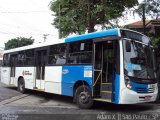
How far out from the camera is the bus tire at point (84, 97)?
11766mm

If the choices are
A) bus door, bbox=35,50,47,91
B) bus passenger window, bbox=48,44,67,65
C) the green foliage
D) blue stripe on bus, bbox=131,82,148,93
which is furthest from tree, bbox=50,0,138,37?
blue stripe on bus, bbox=131,82,148,93

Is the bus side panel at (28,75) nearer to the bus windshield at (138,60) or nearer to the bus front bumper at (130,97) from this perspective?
the bus windshield at (138,60)

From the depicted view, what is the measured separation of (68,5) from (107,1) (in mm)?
3574

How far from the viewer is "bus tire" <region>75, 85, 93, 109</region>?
38.6ft

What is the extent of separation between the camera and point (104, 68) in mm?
11562

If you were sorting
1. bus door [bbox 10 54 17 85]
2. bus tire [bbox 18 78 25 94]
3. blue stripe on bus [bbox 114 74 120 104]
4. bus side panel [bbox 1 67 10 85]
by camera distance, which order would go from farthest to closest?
1. bus side panel [bbox 1 67 10 85]
2. bus door [bbox 10 54 17 85]
3. bus tire [bbox 18 78 25 94]
4. blue stripe on bus [bbox 114 74 120 104]

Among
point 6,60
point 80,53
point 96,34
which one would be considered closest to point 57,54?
point 80,53

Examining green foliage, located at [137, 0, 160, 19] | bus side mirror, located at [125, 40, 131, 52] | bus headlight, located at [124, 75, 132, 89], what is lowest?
bus headlight, located at [124, 75, 132, 89]

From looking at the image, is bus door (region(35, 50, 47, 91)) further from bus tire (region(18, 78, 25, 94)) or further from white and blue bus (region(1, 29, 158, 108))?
bus tire (region(18, 78, 25, 94))

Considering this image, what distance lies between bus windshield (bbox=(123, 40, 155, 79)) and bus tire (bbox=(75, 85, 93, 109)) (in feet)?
6.52

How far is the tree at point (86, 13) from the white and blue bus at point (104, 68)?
9.20m

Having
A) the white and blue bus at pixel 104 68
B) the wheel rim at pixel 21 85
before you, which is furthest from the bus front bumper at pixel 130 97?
the wheel rim at pixel 21 85

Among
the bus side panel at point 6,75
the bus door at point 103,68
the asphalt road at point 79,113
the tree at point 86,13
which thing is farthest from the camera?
the tree at point 86,13

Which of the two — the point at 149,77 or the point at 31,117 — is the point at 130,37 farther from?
the point at 31,117
